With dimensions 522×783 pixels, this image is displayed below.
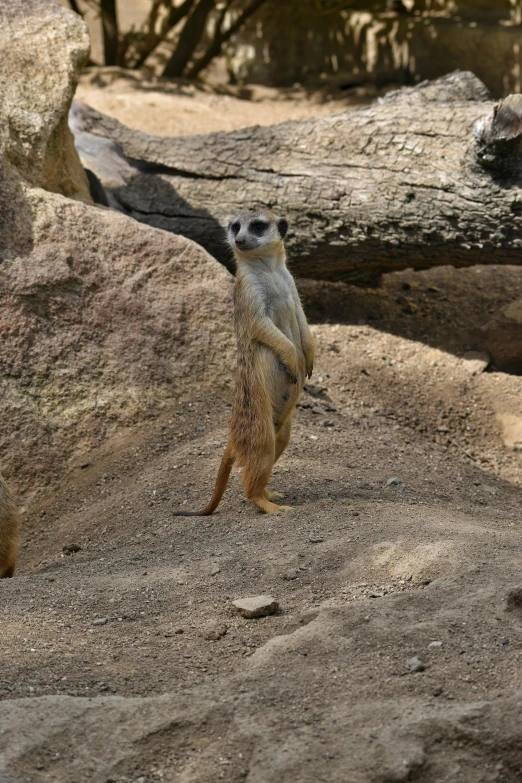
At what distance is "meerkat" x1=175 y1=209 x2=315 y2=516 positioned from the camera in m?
3.76

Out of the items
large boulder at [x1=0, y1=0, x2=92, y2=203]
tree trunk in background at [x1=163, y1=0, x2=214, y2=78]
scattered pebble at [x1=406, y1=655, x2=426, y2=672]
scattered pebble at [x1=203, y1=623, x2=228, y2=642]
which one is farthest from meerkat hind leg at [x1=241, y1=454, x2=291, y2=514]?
tree trunk in background at [x1=163, y1=0, x2=214, y2=78]

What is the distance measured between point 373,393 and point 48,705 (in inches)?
137

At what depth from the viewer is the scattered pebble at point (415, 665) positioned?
7.24ft

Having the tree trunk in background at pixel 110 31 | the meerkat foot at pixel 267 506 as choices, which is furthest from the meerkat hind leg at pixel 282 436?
the tree trunk in background at pixel 110 31

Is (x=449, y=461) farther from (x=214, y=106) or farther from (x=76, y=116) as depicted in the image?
(x=214, y=106)

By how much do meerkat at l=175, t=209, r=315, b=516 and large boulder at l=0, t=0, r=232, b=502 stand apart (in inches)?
34.9

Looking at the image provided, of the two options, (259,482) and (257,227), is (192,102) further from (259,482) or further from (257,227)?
(259,482)

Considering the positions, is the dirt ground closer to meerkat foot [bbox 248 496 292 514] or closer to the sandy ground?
meerkat foot [bbox 248 496 292 514]

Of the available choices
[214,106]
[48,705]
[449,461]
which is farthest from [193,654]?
[214,106]

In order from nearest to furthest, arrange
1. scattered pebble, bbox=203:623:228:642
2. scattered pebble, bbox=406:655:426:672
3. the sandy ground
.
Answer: scattered pebble, bbox=406:655:426:672 → scattered pebble, bbox=203:623:228:642 → the sandy ground

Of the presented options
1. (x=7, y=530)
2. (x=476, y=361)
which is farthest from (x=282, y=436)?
(x=476, y=361)

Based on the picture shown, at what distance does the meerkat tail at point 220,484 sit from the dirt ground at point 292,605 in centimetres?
5

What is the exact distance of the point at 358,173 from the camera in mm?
5543

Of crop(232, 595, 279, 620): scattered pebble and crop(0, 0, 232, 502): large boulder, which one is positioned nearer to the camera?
crop(232, 595, 279, 620): scattered pebble
